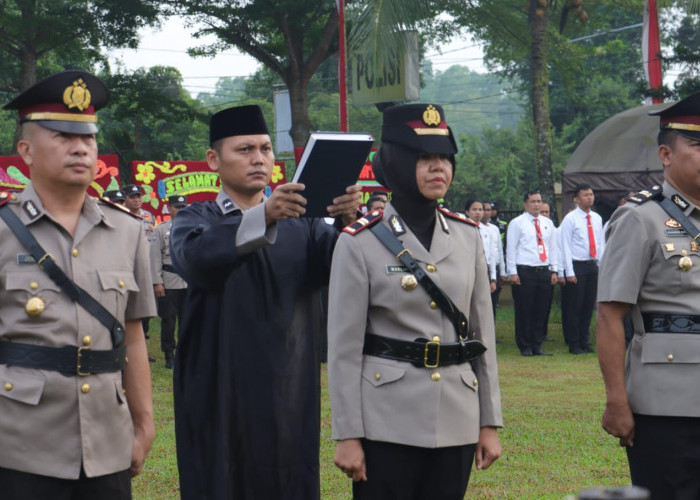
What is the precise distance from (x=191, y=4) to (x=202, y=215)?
19138 millimetres

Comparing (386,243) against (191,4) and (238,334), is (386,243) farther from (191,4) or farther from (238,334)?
(191,4)

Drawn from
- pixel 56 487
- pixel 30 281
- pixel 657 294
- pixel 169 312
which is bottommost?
pixel 169 312

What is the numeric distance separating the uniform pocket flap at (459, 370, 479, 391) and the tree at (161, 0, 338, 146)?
18.9 metres

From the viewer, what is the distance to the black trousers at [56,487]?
3.63 metres

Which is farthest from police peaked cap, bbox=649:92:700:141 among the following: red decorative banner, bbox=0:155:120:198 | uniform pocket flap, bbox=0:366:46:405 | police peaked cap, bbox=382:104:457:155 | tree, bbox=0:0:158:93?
tree, bbox=0:0:158:93

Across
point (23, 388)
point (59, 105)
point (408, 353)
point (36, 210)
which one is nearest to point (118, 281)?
point (36, 210)

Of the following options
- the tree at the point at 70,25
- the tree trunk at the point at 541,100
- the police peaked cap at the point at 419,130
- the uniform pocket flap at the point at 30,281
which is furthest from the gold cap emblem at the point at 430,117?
the tree at the point at 70,25

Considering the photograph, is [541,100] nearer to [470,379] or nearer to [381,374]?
[470,379]

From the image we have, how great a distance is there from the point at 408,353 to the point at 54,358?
1.29 meters

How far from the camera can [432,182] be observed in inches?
163

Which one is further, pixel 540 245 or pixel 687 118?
pixel 540 245

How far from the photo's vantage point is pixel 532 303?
1561 cm

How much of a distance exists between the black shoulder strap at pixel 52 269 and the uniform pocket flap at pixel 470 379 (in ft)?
4.43

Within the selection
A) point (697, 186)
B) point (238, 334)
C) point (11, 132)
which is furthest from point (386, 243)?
point (11, 132)
